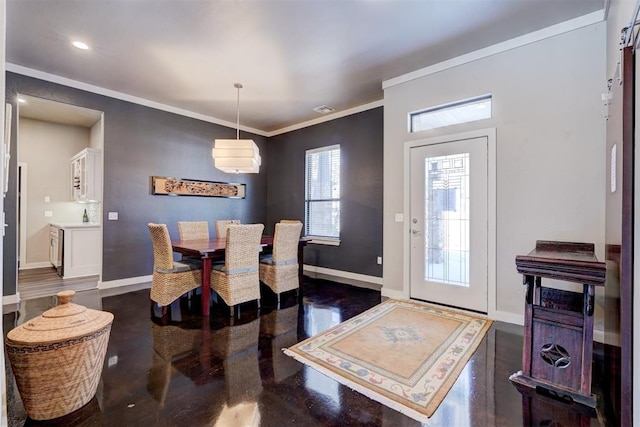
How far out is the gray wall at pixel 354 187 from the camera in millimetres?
4941

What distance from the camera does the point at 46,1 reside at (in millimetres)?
2615

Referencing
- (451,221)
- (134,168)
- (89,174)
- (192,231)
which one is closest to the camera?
(451,221)

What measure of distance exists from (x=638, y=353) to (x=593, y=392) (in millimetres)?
724

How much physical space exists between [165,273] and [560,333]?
3.48 meters


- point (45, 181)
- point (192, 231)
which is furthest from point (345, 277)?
point (45, 181)

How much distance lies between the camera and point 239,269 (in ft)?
11.2

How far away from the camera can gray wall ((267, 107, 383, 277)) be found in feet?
16.2

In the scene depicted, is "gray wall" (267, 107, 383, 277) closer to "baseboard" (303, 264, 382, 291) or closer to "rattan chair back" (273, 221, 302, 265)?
"baseboard" (303, 264, 382, 291)

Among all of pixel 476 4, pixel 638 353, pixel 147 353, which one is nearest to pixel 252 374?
pixel 147 353

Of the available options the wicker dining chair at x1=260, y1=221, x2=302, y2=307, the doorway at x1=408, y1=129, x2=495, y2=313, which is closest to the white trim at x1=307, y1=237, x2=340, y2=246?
the wicker dining chair at x1=260, y1=221, x2=302, y2=307

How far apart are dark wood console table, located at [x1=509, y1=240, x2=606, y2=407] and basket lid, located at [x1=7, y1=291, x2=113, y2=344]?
271 cm

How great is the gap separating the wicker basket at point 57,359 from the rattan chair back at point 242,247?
1535 millimetres

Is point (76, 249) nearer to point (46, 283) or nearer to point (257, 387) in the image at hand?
point (46, 283)

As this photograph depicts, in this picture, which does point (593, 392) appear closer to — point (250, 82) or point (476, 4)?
point (476, 4)
